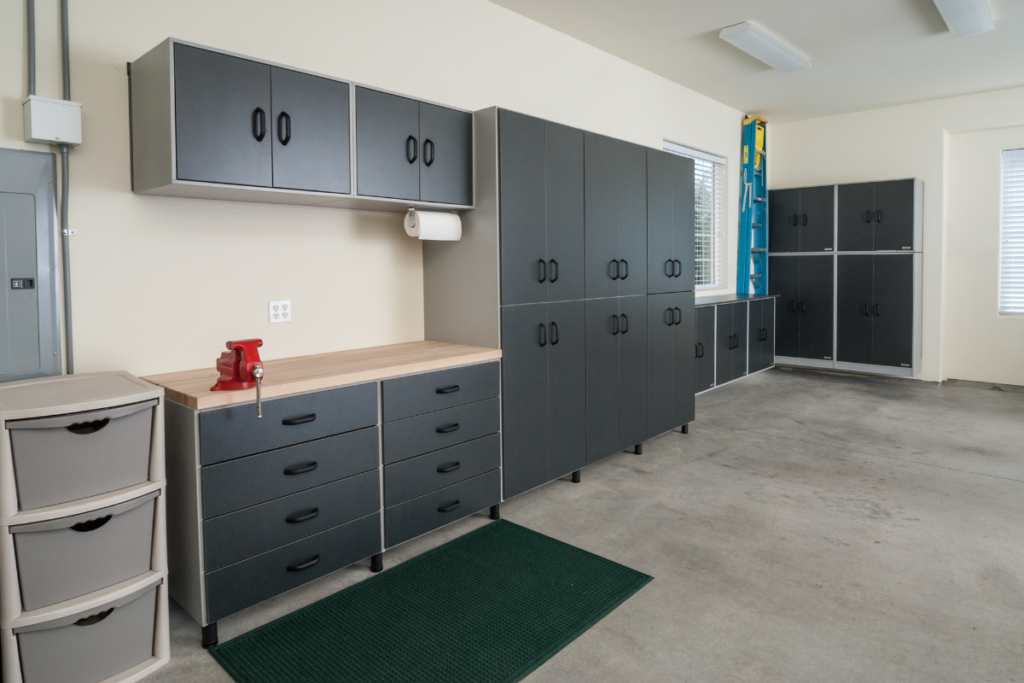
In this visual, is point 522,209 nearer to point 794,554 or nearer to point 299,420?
point 299,420

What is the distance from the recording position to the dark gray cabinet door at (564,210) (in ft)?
10.8

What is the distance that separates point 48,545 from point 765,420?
4.75m

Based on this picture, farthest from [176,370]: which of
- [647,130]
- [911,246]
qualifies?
[911,246]

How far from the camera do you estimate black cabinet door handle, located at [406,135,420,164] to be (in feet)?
9.32

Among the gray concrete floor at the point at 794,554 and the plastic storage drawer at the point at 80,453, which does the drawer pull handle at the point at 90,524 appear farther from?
the gray concrete floor at the point at 794,554

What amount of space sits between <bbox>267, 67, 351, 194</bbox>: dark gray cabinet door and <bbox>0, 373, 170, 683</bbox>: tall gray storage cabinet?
1.00m

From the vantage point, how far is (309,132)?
2.49 meters

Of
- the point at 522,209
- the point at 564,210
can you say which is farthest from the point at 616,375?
the point at 522,209

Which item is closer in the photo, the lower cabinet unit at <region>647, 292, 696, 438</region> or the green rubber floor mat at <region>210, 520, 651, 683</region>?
the green rubber floor mat at <region>210, 520, 651, 683</region>

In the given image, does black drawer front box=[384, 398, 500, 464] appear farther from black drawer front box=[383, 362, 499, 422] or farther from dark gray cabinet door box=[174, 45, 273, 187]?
dark gray cabinet door box=[174, 45, 273, 187]

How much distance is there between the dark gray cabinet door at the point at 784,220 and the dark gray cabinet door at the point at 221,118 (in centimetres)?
618

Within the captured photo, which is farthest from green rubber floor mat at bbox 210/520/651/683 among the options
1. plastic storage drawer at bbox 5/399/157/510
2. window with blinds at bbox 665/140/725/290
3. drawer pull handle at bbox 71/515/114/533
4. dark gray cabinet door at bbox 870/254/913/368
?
dark gray cabinet door at bbox 870/254/913/368

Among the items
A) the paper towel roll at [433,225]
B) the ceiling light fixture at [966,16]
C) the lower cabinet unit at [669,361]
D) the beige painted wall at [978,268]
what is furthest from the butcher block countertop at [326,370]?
the beige painted wall at [978,268]

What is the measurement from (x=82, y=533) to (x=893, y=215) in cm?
709
